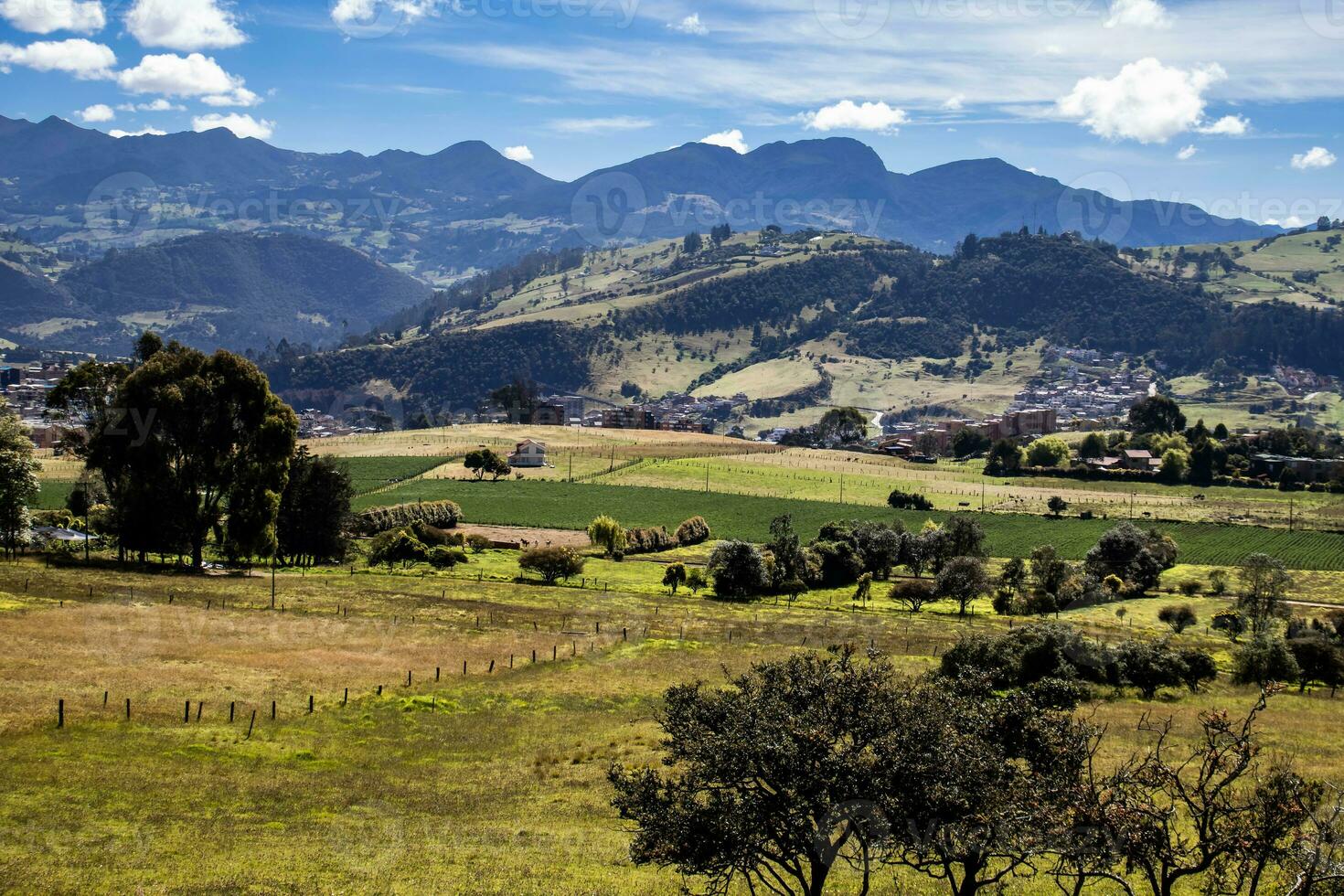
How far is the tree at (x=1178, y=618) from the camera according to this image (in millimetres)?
62312

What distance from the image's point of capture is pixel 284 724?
1308 inches

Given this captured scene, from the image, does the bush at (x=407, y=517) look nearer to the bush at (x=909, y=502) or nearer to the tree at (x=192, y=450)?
the tree at (x=192, y=450)

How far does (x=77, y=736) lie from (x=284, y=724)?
5747 mm

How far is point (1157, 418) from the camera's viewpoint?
6673 inches

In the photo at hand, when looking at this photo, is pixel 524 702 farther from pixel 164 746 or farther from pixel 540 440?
pixel 540 440

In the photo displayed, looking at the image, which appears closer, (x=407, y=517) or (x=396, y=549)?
(x=396, y=549)

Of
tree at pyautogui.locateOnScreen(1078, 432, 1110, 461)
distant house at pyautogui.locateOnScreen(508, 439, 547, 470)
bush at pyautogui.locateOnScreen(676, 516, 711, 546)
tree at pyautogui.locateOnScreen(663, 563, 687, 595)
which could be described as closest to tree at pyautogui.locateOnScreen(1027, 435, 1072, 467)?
tree at pyautogui.locateOnScreen(1078, 432, 1110, 461)

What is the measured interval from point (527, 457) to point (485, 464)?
13.1 m

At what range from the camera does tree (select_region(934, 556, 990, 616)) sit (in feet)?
222

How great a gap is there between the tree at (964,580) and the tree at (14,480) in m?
52.0

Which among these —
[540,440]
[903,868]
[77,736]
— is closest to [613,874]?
[903,868]

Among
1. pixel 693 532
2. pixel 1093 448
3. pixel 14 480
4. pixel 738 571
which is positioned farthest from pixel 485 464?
pixel 1093 448

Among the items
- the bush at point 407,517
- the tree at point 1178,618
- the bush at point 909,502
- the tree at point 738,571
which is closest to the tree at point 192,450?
the bush at point 407,517

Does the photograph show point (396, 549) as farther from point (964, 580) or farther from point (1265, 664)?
point (1265, 664)
